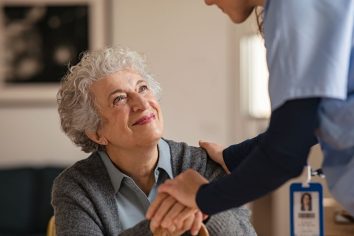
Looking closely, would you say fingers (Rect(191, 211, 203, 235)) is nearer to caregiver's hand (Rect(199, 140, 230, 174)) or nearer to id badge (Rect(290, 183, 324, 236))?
id badge (Rect(290, 183, 324, 236))

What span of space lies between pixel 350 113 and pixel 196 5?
3229mm

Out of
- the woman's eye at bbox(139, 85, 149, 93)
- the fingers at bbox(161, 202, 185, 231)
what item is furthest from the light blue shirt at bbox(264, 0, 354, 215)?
the woman's eye at bbox(139, 85, 149, 93)

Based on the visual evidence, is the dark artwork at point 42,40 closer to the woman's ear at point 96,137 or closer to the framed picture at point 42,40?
the framed picture at point 42,40

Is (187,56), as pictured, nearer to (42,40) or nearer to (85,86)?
(42,40)

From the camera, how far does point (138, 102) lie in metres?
1.66

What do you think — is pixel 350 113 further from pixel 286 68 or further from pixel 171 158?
pixel 171 158

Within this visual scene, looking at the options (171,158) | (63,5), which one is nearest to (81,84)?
(171,158)

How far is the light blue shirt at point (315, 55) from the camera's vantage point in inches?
33.6

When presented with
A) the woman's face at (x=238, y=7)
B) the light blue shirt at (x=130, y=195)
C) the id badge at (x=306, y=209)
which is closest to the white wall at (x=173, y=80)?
the light blue shirt at (x=130, y=195)

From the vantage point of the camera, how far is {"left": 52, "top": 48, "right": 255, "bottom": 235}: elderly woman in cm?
155

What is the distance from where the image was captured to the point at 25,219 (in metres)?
3.59

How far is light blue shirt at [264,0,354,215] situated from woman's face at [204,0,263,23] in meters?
0.13

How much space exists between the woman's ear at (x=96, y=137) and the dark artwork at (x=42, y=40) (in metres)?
2.29

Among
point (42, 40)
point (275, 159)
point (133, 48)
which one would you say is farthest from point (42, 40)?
point (275, 159)
